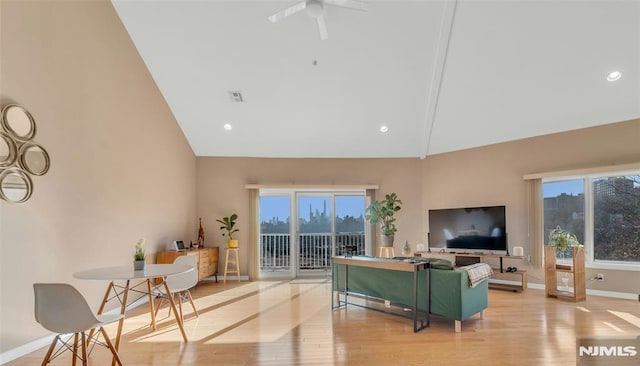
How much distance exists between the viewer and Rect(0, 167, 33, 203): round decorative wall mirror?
2.86 meters

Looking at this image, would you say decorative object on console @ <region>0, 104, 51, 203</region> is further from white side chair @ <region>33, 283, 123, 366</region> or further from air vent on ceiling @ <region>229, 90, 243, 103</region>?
air vent on ceiling @ <region>229, 90, 243, 103</region>

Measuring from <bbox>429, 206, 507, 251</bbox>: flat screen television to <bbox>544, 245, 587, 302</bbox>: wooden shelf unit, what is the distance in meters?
0.65

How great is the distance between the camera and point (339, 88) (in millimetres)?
5434

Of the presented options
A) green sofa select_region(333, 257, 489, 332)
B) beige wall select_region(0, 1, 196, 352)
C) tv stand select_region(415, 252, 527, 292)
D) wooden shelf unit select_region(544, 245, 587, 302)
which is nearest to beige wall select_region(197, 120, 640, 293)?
tv stand select_region(415, 252, 527, 292)

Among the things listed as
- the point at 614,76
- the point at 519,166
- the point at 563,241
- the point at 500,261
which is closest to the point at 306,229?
the point at 500,261

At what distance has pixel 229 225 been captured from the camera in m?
6.67

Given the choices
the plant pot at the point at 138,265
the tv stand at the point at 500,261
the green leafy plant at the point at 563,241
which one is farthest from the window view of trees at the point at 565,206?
the plant pot at the point at 138,265

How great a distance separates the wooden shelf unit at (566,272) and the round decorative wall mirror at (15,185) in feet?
21.6

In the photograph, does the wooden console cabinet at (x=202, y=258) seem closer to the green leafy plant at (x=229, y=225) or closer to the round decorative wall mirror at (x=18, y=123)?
the green leafy plant at (x=229, y=225)

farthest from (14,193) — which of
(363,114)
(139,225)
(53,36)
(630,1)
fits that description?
(630,1)

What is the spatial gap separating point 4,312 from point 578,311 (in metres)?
6.20

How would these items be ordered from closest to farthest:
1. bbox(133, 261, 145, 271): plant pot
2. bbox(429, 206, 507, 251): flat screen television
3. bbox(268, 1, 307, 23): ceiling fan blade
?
bbox(133, 261, 145, 271): plant pot < bbox(268, 1, 307, 23): ceiling fan blade < bbox(429, 206, 507, 251): flat screen television

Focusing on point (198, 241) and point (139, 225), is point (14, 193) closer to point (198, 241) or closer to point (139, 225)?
point (139, 225)

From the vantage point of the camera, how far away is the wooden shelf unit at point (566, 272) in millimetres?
4926
